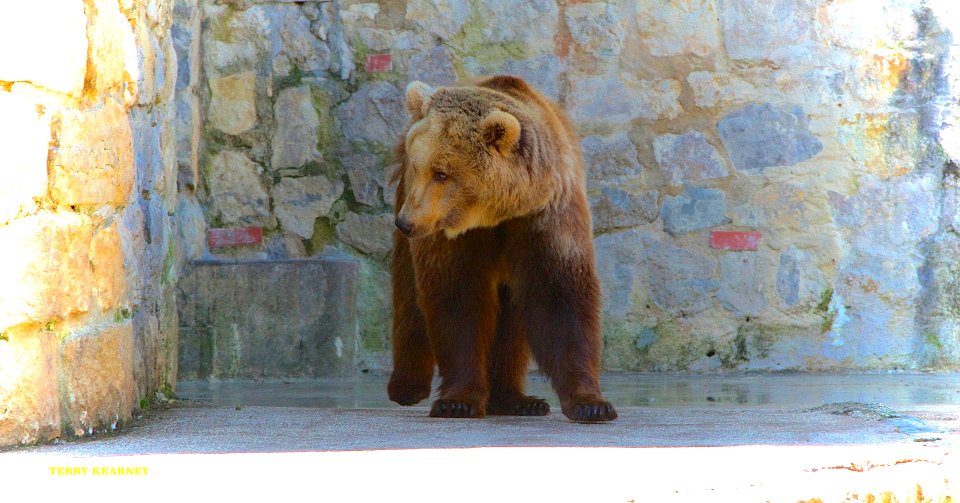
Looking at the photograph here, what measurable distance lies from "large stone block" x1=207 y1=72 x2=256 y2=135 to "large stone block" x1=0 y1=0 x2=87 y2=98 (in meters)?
2.74

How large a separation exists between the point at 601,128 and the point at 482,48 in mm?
724

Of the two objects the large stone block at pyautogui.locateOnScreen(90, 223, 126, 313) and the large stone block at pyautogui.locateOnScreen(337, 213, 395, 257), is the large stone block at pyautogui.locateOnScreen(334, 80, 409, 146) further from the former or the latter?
the large stone block at pyautogui.locateOnScreen(90, 223, 126, 313)

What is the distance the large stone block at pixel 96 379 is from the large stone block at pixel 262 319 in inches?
80.5

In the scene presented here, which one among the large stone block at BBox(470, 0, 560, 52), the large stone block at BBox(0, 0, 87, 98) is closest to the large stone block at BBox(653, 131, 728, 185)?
the large stone block at BBox(470, 0, 560, 52)

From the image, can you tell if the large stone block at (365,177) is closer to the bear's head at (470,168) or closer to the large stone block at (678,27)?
the large stone block at (678,27)

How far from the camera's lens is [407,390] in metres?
4.49

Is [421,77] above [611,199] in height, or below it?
above

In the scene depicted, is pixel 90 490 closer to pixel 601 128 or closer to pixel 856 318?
pixel 601 128

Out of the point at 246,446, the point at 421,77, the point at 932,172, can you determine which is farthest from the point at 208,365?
the point at 932,172

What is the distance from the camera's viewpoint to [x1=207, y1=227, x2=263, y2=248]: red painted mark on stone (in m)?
5.88

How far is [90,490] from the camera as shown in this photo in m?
2.30

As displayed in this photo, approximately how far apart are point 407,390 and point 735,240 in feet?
6.75

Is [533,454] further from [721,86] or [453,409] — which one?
[721,86]

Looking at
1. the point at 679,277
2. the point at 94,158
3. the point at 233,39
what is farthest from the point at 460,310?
the point at 233,39
